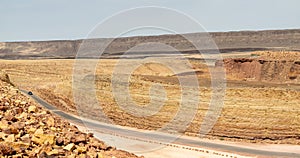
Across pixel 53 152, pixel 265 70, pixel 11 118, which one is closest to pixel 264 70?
pixel 265 70

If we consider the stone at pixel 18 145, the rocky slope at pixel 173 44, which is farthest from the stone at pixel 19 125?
the rocky slope at pixel 173 44

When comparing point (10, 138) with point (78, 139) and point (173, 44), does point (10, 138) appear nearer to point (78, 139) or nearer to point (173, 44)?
point (78, 139)

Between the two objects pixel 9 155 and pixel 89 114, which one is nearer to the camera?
pixel 9 155

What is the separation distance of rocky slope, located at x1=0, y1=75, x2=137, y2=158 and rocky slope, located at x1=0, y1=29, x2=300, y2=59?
130m

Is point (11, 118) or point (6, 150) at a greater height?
point (11, 118)

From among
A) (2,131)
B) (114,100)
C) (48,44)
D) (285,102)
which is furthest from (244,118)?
(48,44)

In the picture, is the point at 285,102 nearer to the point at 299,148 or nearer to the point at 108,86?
the point at 299,148

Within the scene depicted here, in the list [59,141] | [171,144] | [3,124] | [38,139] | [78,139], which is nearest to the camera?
[38,139]

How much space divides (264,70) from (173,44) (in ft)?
325

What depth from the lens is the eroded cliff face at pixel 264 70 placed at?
2409 inches

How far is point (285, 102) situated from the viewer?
1526 inches

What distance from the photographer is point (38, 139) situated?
10844 mm

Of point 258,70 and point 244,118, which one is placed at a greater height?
point 258,70

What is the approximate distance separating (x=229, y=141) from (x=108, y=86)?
56.1 feet
